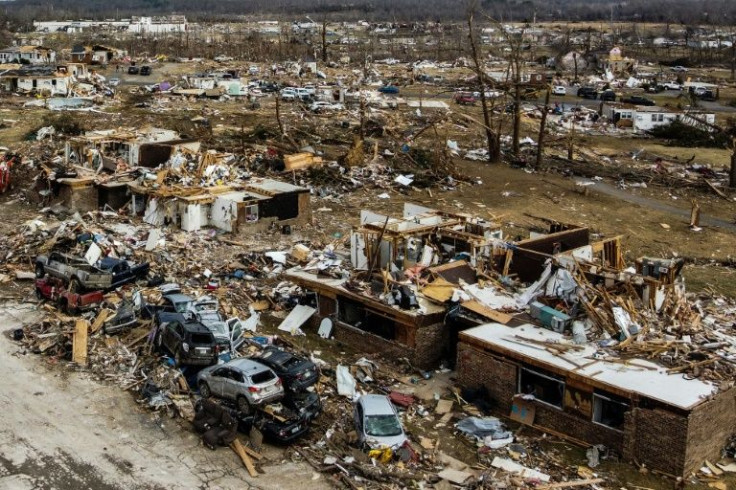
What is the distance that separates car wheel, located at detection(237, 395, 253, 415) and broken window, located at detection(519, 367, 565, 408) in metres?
5.40

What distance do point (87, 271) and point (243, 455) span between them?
9663 mm

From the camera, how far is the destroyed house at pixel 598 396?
53.0 ft

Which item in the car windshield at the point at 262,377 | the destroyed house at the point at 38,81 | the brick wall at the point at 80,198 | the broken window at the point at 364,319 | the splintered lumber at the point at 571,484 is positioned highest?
the destroyed house at the point at 38,81

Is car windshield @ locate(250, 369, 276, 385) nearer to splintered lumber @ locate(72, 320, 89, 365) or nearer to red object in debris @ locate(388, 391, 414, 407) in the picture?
red object in debris @ locate(388, 391, 414, 407)

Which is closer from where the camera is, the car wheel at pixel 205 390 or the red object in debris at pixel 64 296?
the car wheel at pixel 205 390

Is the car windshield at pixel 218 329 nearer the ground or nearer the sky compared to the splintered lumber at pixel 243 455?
nearer the sky

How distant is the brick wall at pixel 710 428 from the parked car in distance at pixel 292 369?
726cm

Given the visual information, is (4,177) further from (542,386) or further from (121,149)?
(542,386)

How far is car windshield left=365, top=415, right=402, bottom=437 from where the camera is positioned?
54.1 ft

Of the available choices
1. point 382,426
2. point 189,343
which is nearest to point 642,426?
point 382,426

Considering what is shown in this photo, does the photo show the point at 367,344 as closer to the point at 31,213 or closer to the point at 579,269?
the point at 579,269

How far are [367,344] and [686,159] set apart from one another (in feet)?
104

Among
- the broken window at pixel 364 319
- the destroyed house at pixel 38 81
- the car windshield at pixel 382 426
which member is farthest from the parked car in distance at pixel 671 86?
the car windshield at pixel 382 426

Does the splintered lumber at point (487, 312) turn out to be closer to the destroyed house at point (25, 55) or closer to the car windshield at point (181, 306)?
the car windshield at point (181, 306)
